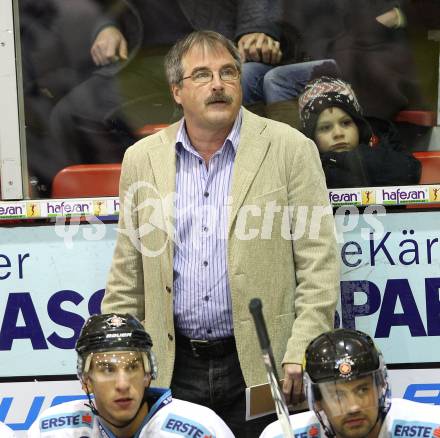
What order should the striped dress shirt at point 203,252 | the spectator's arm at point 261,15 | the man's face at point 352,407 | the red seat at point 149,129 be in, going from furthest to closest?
the red seat at point 149,129
the spectator's arm at point 261,15
the striped dress shirt at point 203,252
the man's face at point 352,407

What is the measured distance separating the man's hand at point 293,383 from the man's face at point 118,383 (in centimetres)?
47

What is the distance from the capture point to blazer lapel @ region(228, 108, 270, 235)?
364cm

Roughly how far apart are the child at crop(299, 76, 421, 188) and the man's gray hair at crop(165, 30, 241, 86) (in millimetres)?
465

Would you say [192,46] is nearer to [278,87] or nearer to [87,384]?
[278,87]

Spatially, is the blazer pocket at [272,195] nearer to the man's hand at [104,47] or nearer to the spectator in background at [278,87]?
the spectator in background at [278,87]

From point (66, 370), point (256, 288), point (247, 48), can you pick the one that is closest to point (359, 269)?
point (256, 288)

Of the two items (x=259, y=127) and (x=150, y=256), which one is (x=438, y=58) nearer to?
(x=259, y=127)

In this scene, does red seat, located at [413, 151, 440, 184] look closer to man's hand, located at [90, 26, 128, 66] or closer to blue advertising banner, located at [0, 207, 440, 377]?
blue advertising banner, located at [0, 207, 440, 377]

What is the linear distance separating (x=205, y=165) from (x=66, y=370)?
102cm

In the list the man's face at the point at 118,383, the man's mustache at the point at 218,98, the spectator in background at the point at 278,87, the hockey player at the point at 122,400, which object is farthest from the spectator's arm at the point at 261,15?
the man's face at the point at 118,383

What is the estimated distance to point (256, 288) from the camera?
3619mm

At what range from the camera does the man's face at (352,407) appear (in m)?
3.18

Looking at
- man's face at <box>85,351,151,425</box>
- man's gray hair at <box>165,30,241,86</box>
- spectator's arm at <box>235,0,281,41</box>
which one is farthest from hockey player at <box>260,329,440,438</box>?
spectator's arm at <box>235,0,281,41</box>

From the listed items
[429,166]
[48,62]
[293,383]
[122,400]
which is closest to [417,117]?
[429,166]
